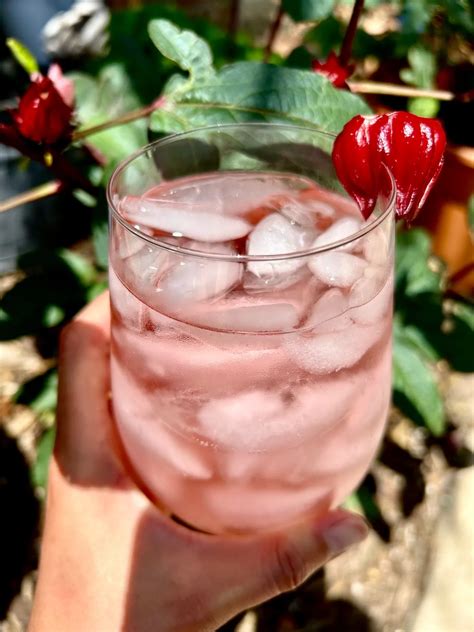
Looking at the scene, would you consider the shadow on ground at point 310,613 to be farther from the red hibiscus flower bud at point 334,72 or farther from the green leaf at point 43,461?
the red hibiscus flower bud at point 334,72

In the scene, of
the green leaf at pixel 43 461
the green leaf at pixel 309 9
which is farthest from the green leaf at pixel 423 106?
the green leaf at pixel 43 461

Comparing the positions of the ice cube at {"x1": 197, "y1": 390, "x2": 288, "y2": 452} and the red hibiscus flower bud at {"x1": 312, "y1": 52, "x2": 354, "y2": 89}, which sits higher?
the red hibiscus flower bud at {"x1": 312, "y1": 52, "x2": 354, "y2": 89}

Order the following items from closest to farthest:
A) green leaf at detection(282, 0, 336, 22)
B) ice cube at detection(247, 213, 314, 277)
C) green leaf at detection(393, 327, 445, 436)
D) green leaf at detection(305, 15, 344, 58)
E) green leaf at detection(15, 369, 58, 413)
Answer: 1. ice cube at detection(247, 213, 314, 277)
2. green leaf at detection(282, 0, 336, 22)
3. green leaf at detection(393, 327, 445, 436)
4. green leaf at detection(15, 369, 58, 413)
5. green leaf at detection(305, 15, 344, 58)

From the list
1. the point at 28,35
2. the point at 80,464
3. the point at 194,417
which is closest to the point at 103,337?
the point at 80,464

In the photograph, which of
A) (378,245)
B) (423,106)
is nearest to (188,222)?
(378,245)

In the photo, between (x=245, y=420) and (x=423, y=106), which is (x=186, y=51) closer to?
(x=245, y=420)

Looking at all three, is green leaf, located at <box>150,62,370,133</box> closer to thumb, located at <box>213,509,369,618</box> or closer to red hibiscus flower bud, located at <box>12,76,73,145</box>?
red hibiscus flower bud, located at <box>12,76,73,145</box>

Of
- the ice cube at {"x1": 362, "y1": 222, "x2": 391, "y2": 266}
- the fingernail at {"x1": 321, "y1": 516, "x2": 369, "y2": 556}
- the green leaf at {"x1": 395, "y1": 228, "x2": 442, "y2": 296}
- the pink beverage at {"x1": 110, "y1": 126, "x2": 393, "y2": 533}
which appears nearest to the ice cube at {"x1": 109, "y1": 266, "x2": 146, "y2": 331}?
the pink beverage at {"x1": 110, "y1": 126, "x2": 393, "y2": 533}
